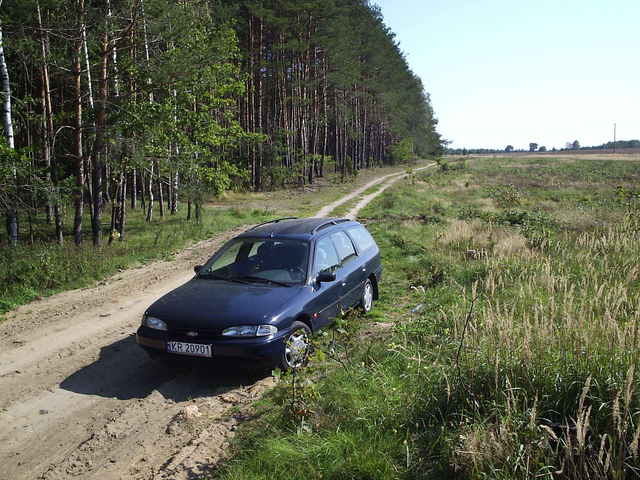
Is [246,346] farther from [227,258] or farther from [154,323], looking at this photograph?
[227,258]

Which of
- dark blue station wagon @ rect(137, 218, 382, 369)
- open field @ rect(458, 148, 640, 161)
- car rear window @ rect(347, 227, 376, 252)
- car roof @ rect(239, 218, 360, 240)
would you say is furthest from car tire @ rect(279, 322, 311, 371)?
open field @ rect(458, 148, 640, 161)

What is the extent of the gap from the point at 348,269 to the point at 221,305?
96.0 inches

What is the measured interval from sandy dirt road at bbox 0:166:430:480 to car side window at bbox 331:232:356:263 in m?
2.46

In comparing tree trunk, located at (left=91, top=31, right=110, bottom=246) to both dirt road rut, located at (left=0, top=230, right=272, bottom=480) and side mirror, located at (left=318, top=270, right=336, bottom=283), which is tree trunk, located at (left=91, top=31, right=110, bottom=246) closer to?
dirt road rut, located at (left=0, top=230, right=272, bottom=480)

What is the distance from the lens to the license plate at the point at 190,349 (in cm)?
554

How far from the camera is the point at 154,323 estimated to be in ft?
19.4

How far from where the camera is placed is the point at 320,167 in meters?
46.5

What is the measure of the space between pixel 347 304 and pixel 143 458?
12.6 feet

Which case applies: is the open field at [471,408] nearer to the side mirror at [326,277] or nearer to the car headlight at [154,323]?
the side mirror at [326,277]

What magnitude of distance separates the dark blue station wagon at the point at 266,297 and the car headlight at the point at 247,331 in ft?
0.04

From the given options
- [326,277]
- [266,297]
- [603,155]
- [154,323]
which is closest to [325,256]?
[326,277]

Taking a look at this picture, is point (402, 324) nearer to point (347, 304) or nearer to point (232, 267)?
point (347, 304)

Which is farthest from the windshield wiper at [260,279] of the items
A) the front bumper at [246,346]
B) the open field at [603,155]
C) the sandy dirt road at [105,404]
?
the open field at [603,155]

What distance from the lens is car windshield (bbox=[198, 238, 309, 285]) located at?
667cm
